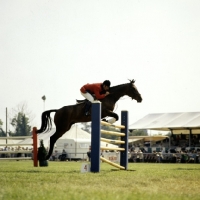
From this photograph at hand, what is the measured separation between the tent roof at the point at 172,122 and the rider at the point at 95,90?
22.6 m

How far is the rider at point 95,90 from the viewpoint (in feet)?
33.1

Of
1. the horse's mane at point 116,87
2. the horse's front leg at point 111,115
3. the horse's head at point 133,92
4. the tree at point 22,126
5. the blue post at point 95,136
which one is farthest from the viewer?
the tree at point 22,126

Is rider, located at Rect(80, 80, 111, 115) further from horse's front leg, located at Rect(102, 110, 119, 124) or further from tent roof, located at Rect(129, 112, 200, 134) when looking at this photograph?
tent roof, located at Rect(129, 112, 200, 134)

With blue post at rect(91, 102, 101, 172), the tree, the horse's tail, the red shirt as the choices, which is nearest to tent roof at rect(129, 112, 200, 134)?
the horse's tail

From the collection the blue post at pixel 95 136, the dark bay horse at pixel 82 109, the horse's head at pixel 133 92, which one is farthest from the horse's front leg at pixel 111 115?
the blue post at pixel 95 136

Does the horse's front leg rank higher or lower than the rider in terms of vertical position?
lower

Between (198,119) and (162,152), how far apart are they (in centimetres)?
423

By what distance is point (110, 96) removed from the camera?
10883mm

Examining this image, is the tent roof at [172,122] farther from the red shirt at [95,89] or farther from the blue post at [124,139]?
the red shirt at [95,89]

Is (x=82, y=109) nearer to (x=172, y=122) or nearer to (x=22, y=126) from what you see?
(x=172, y=122)

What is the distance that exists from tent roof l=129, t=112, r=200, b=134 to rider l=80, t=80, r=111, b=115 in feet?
74.1

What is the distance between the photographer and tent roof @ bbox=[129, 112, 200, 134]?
33219mm

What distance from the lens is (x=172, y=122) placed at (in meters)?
34.4

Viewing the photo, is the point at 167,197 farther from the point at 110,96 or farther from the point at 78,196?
the point at 110,96
